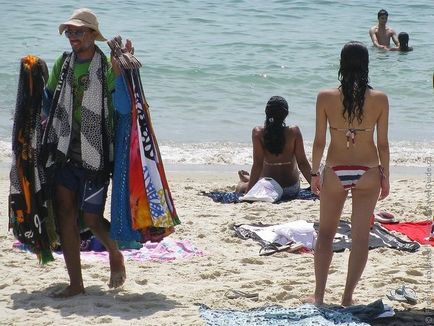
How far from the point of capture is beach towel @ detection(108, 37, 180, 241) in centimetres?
552

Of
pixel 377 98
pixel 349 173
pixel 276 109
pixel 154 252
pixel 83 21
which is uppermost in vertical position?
pixel 83 21

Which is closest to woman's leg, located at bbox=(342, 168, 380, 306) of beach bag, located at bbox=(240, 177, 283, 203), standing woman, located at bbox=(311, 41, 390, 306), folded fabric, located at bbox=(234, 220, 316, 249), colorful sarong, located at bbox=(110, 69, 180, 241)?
standing woman, located at bbox=(311, 41, 390, 306)

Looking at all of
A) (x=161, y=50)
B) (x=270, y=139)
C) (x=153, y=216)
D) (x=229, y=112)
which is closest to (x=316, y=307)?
(x=153, y=216)

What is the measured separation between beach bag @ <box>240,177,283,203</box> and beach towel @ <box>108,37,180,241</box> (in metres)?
2.78

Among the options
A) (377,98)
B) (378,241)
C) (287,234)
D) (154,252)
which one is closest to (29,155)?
(154,252)

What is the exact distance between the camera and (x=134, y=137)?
18.1 feet

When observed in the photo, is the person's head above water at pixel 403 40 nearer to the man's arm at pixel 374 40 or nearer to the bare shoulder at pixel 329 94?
the man's arm at pixel 374 40

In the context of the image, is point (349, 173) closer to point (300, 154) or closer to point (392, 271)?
point (392, 271)

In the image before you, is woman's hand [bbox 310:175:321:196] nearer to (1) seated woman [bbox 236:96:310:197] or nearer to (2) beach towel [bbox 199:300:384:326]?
(2) beach towel [bbox 199:300:384:326]

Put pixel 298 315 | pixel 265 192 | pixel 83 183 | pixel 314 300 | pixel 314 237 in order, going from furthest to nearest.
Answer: pixel 265 192 → pixel 314 237 → pixel 83 183 → pixel 314 300 → pixel 298 315

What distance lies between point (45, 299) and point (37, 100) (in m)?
1.14

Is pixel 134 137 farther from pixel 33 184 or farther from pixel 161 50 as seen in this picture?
pixel 161 50

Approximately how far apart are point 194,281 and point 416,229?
2107 mm

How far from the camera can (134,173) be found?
18.1 ft
